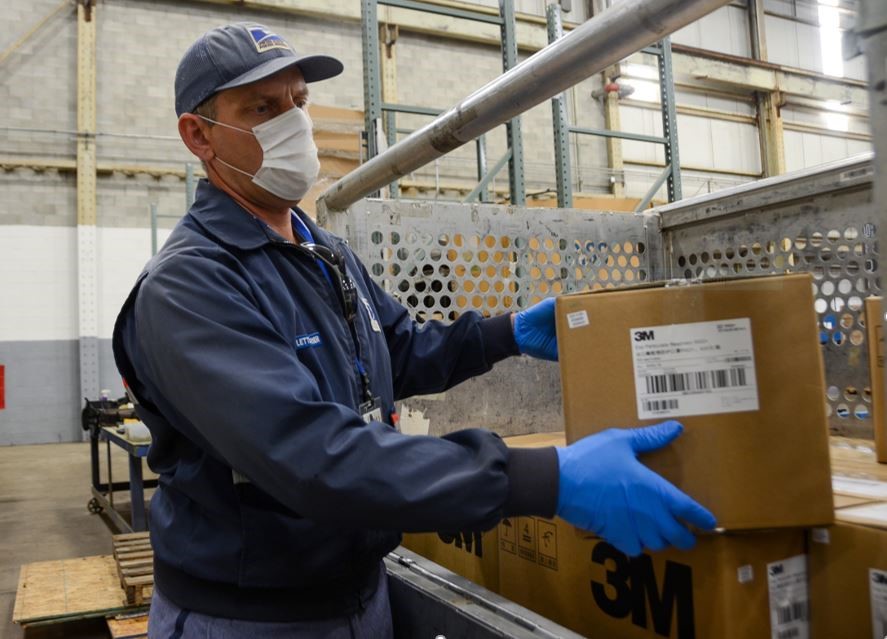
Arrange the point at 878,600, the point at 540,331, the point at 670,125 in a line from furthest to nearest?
the point at 670,125, the point at 540,331, the point at 878,600

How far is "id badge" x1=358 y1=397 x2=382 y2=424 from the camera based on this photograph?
1055mm

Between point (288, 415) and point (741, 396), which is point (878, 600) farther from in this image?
point (288, 415)

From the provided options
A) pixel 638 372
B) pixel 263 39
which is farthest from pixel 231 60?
pixel 638 372

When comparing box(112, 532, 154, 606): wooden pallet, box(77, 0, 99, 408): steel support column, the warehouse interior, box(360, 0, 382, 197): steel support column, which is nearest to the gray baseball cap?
the warehouse interior

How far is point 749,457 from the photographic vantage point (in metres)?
0.75

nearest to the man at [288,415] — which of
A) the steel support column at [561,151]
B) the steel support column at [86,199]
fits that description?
the steel support column at [561,151]

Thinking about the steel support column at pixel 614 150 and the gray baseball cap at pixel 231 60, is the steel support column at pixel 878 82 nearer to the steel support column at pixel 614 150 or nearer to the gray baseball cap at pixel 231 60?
the gray baseball cap at pixel 231 60

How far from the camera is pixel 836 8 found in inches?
443

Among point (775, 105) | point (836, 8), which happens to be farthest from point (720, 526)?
point (836, 8)

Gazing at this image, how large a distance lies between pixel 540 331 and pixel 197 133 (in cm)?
68

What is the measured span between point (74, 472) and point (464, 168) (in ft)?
19.8

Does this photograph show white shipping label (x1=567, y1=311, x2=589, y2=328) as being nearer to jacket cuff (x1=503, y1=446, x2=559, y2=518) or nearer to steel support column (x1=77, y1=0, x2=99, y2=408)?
jacket cuff (x1=503, y1=446, x2=559, y2=518)

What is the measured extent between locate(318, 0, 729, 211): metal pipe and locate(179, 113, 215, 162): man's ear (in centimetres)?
29

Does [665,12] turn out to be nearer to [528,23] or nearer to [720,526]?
[720,526]
